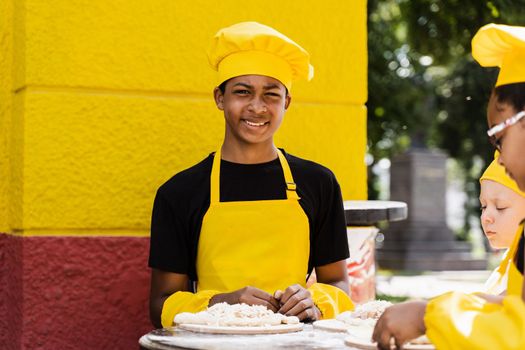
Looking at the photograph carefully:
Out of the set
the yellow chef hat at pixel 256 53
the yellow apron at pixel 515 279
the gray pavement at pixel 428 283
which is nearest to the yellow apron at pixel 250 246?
the yellow chef hat at pixel 256 53

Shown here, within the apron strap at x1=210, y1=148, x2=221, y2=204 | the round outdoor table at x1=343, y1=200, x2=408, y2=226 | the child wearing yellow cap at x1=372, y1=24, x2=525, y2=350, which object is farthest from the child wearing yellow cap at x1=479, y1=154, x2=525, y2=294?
the child wearing yellow cap at x1=372, y1=24, x2=525, y2=350

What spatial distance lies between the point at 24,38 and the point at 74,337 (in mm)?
1179

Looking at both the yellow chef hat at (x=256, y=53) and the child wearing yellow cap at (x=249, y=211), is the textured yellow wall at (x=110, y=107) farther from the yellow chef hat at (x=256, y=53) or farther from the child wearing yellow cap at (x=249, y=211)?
the yellow chef hat at (x=256, y=53)

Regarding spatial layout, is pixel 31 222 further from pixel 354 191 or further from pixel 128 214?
pixel 354 191

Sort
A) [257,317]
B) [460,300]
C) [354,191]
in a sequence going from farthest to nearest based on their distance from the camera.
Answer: [354,191] → [257,317] → [460,300]

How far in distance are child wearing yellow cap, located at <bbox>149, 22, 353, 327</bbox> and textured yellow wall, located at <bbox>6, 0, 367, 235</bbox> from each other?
0.46m

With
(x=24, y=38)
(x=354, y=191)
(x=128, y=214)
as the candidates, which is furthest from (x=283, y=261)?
(x=24, y=38)

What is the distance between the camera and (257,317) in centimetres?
255

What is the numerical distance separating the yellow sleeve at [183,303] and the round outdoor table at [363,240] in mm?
1075

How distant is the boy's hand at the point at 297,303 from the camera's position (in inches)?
109

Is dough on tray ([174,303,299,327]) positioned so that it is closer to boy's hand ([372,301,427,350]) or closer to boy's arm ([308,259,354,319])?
boy's arm ([308,259,354,319])

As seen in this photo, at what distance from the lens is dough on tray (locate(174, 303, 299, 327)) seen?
2.49 meters

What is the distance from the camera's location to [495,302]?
6.43 ft

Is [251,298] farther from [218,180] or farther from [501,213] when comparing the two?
[501,213]
